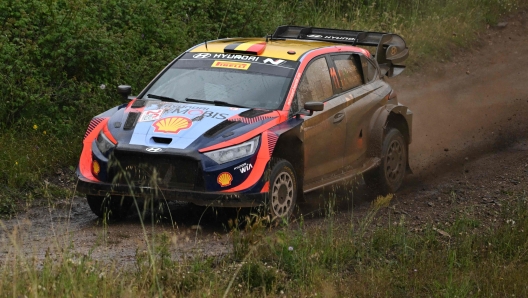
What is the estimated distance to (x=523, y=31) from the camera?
1880 cm

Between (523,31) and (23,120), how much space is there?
11945 millimetres

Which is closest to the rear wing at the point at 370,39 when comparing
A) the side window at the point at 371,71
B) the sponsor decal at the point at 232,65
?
the side window at the point at 371,71

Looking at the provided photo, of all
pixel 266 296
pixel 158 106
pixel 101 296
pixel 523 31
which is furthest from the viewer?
pixel 523 31

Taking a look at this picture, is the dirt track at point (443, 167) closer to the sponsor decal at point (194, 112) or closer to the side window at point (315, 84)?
the sponsor decal at point (194, 112)

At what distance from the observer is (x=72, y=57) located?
36.0 feet

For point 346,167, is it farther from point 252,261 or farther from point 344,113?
point 252,261

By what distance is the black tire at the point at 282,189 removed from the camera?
25.9 ft

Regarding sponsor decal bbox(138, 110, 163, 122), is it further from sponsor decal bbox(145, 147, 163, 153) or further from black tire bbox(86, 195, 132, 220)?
black tire bbox(86, 195, 132, 220)

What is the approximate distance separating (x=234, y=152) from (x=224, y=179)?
0.85 feet

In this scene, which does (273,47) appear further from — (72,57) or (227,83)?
(72,57)

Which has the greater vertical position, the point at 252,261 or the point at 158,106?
the point at 158,106

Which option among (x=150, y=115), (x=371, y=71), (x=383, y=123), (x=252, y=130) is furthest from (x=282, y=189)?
(x=371, y=71)

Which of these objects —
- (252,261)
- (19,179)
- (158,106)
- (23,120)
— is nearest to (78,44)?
(23,120)

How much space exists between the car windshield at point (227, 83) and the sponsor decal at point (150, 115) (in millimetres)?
529
